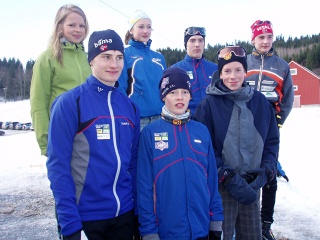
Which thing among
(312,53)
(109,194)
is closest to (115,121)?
(109,194)

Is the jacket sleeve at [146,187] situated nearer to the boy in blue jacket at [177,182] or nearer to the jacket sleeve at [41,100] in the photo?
the boy in blue jacket at [177,182]

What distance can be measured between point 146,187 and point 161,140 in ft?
1.30

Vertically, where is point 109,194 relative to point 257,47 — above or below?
below

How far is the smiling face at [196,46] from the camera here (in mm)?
4359

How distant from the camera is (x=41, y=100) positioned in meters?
3.24

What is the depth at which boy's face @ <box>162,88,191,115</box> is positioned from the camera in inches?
111

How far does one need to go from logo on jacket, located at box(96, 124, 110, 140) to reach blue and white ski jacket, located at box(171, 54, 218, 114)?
2.02 m

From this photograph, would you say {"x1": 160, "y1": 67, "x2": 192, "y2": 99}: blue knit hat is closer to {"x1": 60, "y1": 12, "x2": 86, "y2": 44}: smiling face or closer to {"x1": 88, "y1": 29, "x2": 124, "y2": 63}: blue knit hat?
{"x1": 88, "y1": 29, "x2": 124, "y2": 63}: blue knit hat

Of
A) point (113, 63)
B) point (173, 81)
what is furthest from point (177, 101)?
point (113, 63)

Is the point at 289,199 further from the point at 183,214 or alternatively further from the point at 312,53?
the point at 312,53

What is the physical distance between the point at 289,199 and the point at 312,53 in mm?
74969

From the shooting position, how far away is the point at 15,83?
102 meters

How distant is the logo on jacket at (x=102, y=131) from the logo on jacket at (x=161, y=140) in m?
0.45

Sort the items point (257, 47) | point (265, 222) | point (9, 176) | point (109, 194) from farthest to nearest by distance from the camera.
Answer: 1. point (9, 176)
2. point (257, 47)
3. point (265, 222)
4. point (109, 194)
